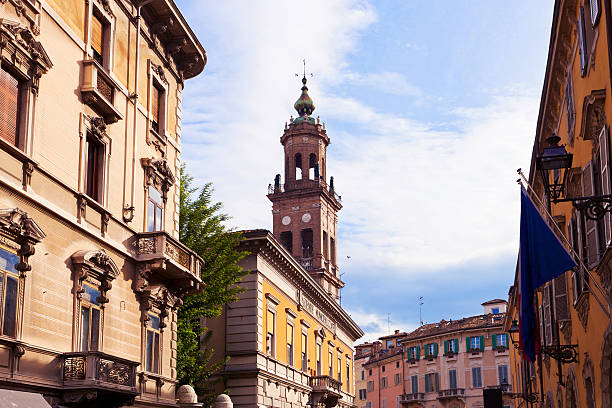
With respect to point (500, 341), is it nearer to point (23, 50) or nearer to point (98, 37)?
point (98, 37)

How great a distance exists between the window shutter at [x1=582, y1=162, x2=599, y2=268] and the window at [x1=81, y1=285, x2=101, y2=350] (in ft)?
34.1

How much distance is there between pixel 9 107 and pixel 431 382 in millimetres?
67506

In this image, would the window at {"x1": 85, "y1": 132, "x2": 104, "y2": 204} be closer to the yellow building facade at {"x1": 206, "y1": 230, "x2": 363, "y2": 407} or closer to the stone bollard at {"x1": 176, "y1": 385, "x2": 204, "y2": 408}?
the stone bollard at {"x1": 176, "y1": 385, "x2": 204, "y2": 408}

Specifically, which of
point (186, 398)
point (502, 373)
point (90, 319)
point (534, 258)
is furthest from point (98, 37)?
point (502, 373)

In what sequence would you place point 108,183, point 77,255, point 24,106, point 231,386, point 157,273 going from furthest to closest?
1. point 231,386
2. point 157,273
3. point 108,183
4. point 77,255
5. point 24,106

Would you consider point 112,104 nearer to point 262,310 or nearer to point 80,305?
point 80,305

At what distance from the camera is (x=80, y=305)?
57.9 ft

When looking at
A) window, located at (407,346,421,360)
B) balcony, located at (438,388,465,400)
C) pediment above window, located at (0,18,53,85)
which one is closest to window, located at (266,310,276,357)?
pediment above window, located at (0,18,53,85)

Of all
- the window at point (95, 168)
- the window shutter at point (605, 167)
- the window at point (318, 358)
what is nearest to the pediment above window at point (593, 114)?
the window shutter at point (605, 167)

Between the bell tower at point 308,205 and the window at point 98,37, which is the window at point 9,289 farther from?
the bell tower at point 308,205

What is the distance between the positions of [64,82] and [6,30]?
8.41 feet

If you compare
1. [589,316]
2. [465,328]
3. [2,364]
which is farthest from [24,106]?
[465,328]

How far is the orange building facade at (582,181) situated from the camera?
45.6 feet

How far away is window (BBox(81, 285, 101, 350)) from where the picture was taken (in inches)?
704
